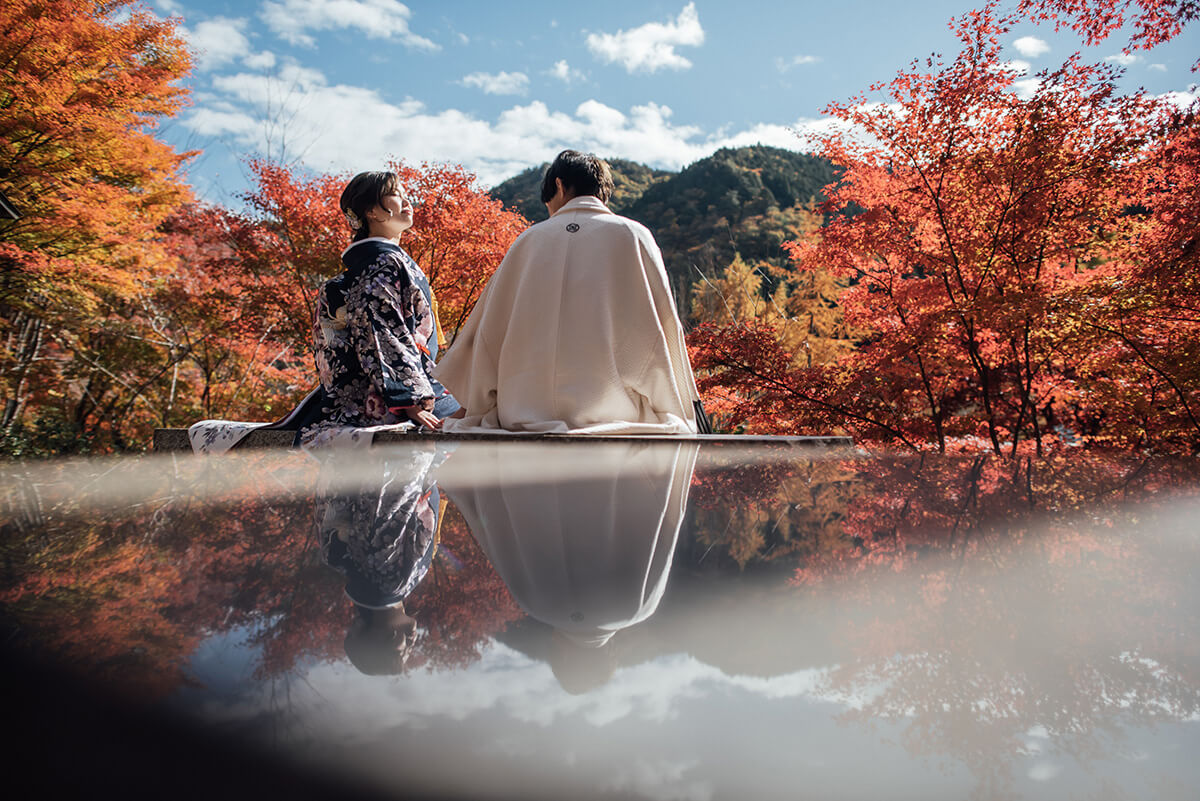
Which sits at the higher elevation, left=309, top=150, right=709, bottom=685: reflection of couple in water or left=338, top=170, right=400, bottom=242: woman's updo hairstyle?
left=338, top=170, right=400, bottom=242: woman's updo hairstyle

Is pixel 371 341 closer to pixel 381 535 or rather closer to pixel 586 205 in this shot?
pixel 586 205

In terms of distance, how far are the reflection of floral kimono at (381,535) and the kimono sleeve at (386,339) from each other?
1.15 meters

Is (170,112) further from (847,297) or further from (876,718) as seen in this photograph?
(876,718)

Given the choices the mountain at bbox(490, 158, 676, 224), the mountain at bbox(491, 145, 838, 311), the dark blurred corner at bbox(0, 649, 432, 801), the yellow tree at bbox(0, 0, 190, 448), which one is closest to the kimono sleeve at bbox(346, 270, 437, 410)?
the dark blurred corner at bbox(0, 649, 432, 801)

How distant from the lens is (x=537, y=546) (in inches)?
35.4

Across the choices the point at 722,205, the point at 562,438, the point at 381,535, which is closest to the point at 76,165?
the point at 562,438

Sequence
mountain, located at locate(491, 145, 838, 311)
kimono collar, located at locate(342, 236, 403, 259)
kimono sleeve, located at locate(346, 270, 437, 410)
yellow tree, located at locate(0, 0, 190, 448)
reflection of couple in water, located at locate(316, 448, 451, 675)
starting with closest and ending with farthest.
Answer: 1. reflection of couple in water, located at locate(316, 448, 451, 675)
2. kimono sleeve, located at locate(346, 270, 437, 410)
3. kimono collar, located at locate(342, 236, 403, 259)
4. yellow tree, located at locate(0, 0, 190, 448)
5. mountain, located at locate(491, 145, 838, 311)

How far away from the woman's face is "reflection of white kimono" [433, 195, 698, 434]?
0.55 meters

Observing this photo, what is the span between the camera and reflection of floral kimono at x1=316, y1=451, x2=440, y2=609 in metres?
0.72

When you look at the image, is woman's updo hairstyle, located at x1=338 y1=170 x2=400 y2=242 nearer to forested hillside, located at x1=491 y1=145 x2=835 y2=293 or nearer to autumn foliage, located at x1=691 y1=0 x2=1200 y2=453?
autumn foliage, located at x1=691 y1=0 x2=1200 y2=453

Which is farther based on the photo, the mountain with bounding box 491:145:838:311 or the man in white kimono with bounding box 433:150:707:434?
the mountain with bounding box 491:145:838:311

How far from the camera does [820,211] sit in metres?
5.00

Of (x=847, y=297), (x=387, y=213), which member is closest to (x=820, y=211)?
(x=847, y=297)

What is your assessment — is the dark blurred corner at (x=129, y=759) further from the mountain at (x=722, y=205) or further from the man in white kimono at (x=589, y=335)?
the mountain at (x=722, y=205)
